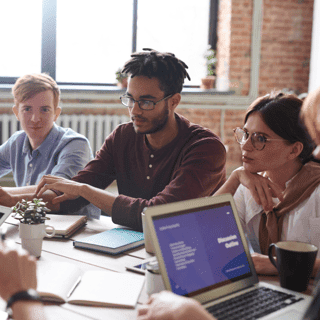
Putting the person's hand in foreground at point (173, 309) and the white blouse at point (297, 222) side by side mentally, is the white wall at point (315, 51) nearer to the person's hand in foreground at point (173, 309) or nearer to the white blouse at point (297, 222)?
the white blouse at point (297, 222)

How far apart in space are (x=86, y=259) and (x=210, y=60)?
14.9 feet

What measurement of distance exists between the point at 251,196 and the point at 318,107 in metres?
0.62

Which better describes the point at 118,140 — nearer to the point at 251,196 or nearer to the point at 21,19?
the point at 251,196

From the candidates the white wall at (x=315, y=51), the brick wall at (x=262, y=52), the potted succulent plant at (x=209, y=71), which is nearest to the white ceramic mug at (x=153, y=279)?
the brick wall at (x=262, y=52)

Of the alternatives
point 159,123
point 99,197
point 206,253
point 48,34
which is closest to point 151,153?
point 159,123

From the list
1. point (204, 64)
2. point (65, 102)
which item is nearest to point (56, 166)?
point (65, 102)

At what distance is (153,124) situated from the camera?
2045 millimetres

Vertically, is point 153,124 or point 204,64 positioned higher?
point 204,64

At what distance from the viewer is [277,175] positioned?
163cm

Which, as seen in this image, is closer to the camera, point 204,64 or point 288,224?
point 288,224

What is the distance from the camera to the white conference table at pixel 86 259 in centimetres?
96

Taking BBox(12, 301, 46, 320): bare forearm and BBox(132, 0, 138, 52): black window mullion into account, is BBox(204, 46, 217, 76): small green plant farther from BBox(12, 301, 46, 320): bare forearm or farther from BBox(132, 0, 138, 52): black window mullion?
BBox(12, 301, 46, 320): bare forearm

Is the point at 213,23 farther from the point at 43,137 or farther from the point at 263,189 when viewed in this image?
the point at 263,189

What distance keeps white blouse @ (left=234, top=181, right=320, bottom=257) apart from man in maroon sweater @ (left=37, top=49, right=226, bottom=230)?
295 millimetres
